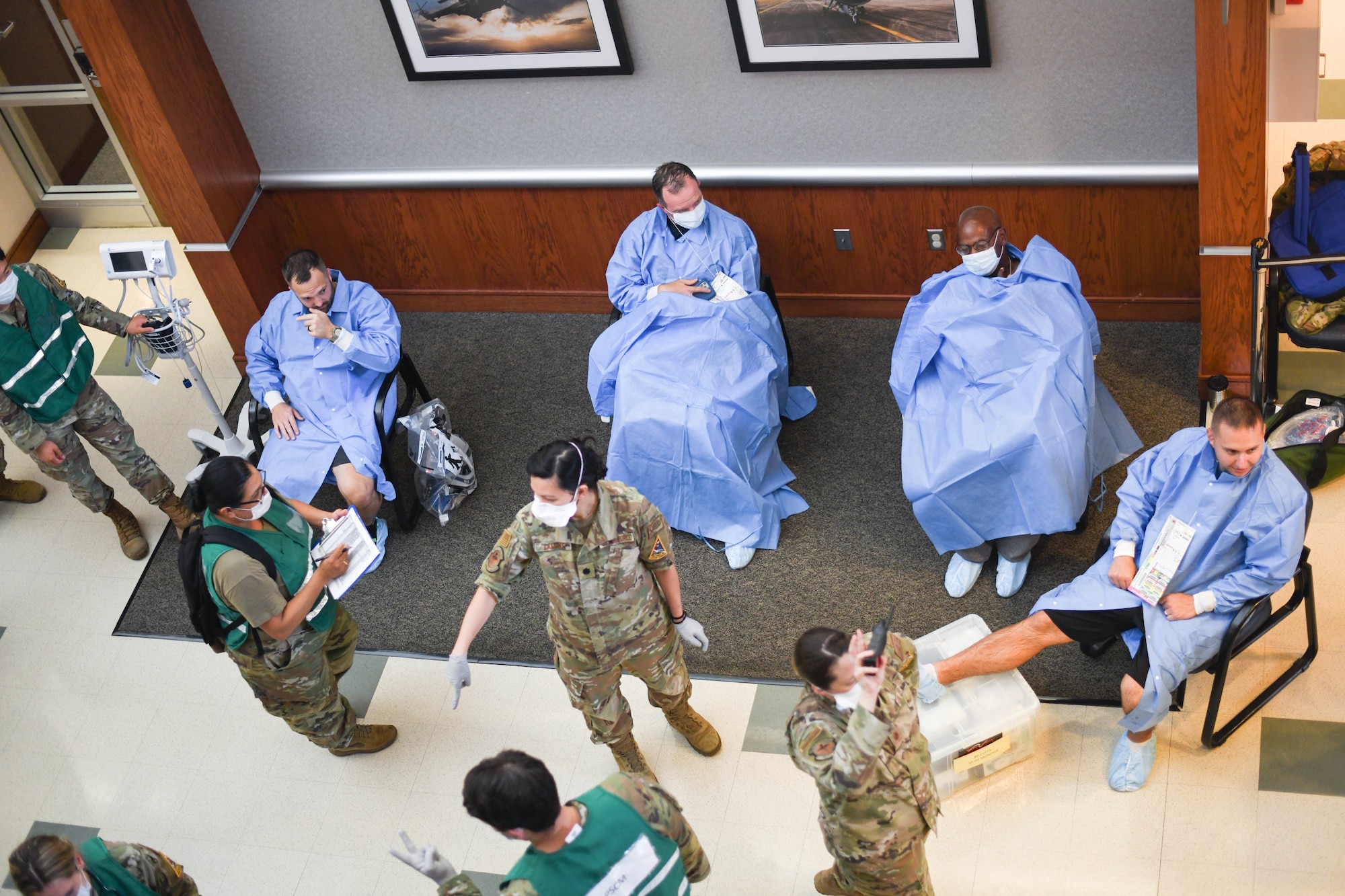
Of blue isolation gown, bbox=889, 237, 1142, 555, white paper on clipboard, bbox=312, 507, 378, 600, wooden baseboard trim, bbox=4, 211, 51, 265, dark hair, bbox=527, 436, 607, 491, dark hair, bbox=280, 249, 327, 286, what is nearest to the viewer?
dark hair, bbox=527, 436, 607, 491

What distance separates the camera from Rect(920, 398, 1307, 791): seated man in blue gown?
313cm

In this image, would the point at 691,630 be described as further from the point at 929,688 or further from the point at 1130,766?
the point at 1130,766

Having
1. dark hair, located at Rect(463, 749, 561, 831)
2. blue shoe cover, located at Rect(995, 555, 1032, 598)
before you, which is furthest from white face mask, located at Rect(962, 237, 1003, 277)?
dark hair, located at Rect(463, 749, 561, 831)

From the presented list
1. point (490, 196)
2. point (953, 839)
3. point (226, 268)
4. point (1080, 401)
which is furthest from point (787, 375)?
point (226, 268)

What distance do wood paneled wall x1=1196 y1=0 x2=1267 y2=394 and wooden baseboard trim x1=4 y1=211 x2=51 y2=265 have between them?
5279mm

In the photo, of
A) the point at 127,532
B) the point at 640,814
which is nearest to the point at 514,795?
the point at 640,814

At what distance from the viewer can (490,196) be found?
5.20 meters

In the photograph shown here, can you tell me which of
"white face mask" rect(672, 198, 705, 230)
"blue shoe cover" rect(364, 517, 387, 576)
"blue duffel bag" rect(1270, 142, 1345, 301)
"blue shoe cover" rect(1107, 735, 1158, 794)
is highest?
"white face mask" rect(672, 198, 705, 230)

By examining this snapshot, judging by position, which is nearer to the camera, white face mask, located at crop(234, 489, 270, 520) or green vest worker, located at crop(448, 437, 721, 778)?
green vest worker, located at crop(448, 437, 721, 778)

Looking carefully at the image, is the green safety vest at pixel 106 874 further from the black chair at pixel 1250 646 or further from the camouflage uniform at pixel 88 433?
the black chair at pixel 1250 646

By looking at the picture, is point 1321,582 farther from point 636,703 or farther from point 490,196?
point 490,196

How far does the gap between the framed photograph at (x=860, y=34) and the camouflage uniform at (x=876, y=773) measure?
2451 mm

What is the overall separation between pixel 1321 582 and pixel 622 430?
2228 mm

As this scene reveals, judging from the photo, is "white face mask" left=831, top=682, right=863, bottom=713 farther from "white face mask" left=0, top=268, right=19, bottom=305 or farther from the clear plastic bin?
"white face mask" left=0, top=268, right=19, bottom=305
